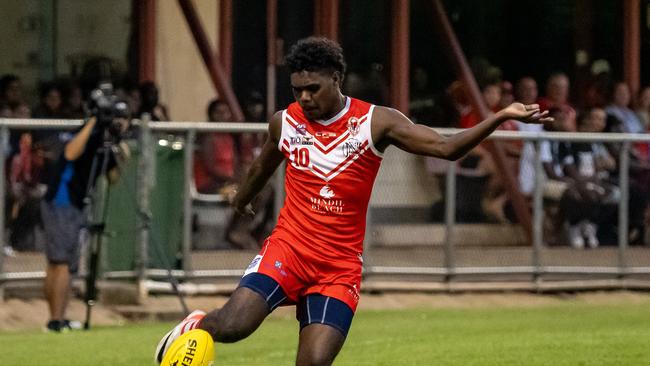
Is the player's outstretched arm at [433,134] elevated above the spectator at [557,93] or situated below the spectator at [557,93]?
above

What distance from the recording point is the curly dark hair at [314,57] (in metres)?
8.98

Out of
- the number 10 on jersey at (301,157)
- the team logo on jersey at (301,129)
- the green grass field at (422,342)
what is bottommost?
the green grass field at (422,342)

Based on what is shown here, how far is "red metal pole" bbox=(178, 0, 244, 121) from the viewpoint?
19.4 meters

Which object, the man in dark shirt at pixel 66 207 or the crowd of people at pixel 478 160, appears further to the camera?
the crowd of people at pixel 478 160

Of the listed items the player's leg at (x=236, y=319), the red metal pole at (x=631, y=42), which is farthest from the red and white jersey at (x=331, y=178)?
the red metal pole at (x=631, y=42)

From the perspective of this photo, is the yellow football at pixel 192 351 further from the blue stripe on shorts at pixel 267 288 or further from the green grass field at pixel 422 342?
the green grass field at pixel 422 342

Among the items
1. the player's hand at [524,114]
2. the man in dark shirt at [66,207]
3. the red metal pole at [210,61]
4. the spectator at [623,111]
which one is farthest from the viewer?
the spectator at [623,111]

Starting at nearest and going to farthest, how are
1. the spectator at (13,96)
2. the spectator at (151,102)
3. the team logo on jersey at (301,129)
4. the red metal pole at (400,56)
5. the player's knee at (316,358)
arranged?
the player's knee at (316,358) < the team logo on jersey at (301,129) < the spectator at (13,96) < the spectator at (151,102) < the red metal pole at (400,56)

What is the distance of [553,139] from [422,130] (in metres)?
8.48

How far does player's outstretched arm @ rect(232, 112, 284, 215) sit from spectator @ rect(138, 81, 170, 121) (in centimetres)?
845

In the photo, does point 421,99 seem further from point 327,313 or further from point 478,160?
point 327,313

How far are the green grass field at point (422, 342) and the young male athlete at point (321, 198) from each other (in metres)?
3.09

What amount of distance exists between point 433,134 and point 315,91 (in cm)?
65

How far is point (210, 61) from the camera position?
64.0 feet
